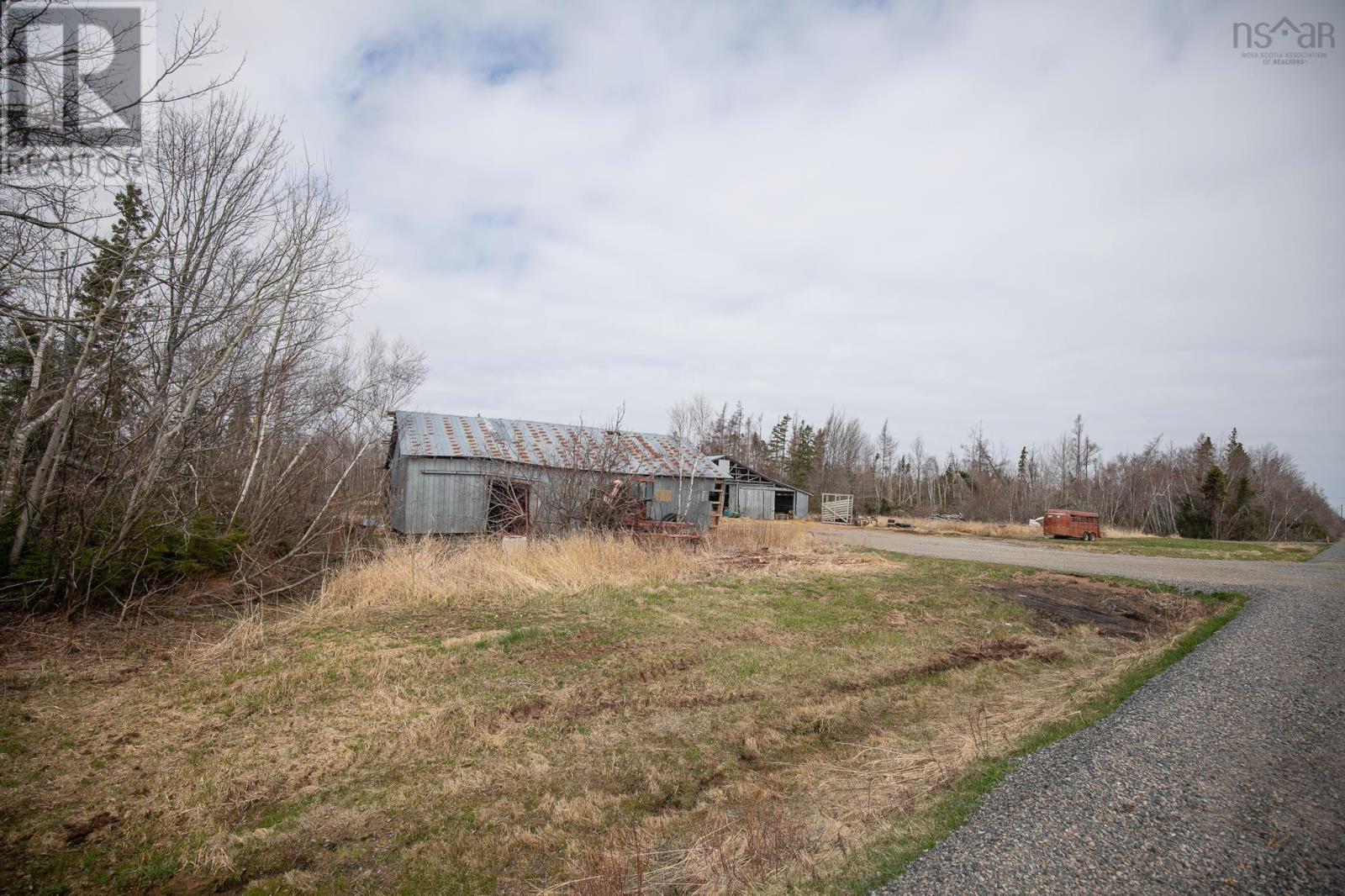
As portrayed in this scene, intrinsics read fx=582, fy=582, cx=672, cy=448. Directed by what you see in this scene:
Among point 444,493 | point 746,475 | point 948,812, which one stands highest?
point 746,475

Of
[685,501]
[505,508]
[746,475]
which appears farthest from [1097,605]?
[746,475]

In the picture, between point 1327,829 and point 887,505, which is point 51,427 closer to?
point 1327,829

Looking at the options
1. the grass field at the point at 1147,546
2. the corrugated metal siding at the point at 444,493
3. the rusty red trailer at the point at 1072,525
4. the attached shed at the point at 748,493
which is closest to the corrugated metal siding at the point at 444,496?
the corrugated metal siding at the point at 444,493

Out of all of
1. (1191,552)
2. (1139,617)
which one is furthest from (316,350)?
(1191,552)

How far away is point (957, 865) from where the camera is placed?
2795mm

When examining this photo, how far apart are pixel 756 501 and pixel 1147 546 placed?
59.1 ft

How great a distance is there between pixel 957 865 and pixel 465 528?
746 inches

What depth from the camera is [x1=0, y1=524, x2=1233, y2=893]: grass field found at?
10.5 feet

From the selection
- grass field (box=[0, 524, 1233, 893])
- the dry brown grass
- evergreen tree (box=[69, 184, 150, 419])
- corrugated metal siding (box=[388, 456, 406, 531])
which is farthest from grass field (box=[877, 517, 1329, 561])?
evergreen tree (box=[69, 184, 150, 419])

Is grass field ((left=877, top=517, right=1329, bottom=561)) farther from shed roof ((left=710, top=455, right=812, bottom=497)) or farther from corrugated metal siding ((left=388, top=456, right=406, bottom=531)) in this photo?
corrugated metal siding ((left=388, top=456, right=406, bottom=531))

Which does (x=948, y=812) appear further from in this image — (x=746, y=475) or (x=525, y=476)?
(x=746, y=475)

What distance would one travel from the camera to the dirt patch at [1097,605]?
9.05m

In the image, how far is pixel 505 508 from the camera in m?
17.4

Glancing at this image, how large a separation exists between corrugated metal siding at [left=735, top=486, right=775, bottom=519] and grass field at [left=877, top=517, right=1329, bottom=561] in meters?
8.47
